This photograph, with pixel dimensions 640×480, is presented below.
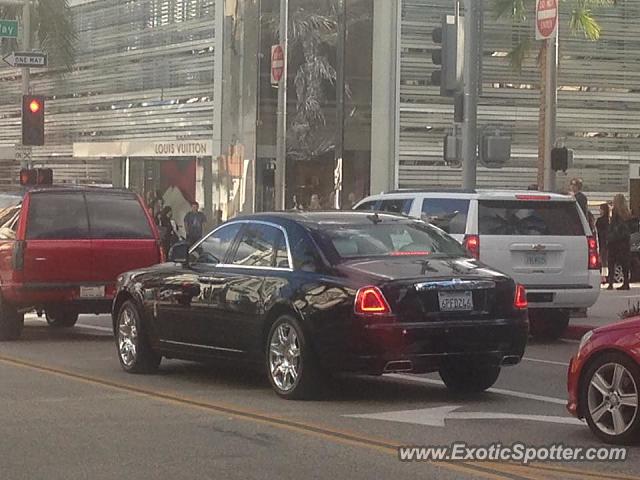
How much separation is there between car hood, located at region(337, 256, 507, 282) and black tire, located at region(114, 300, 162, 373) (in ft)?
10.0

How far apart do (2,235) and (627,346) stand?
10.7 m

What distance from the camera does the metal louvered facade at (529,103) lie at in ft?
128

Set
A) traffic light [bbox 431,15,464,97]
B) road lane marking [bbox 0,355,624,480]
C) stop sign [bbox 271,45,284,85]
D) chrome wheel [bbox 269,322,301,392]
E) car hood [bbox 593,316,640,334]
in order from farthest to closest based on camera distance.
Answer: stop sign [bbox 271,45,284,85] < traffic light [bbox 431,15,464,97] < chrome wheel [bbox 269,322,301,392] < car hood [bbox 593,316,640,334] < road lane marking [bbox 0,355,624,480]

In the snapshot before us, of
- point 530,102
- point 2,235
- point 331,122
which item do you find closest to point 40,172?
point 2,235

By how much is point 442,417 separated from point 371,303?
1106mm

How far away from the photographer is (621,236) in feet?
87.4

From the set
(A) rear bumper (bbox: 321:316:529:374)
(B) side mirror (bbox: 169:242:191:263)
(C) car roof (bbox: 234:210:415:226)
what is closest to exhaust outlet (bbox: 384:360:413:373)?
(A) rear bumper (bbox: 321:316:529:374)

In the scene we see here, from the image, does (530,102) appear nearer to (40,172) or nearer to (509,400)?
(40,172)

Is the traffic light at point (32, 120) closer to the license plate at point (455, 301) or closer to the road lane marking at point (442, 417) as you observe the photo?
the license plate at point (455, 301)

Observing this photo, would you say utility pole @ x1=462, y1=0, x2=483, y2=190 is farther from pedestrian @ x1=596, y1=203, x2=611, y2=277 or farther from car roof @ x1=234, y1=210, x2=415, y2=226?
car roof @ x1=234, y1=210, x2=415, y2=226

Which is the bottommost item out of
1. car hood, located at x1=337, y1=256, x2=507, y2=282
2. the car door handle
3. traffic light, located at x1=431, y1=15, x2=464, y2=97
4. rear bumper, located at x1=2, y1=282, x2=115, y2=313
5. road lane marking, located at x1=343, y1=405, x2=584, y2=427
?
road lane marking, located at x1=343, y1=405, x2=584, y2=427

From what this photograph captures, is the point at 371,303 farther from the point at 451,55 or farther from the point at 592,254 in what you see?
the point at 451,55

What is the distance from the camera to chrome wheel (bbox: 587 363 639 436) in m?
9.74

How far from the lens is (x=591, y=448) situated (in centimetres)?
981
